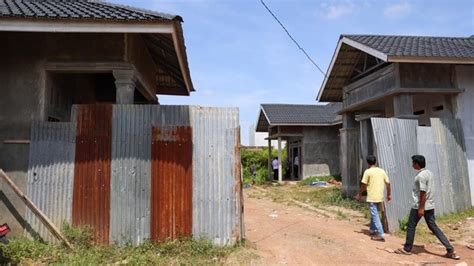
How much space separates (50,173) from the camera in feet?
19.2

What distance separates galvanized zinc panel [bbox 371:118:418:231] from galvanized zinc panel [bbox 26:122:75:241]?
5.86 m

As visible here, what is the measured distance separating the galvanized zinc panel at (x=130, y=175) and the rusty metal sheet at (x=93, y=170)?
0.09 meters

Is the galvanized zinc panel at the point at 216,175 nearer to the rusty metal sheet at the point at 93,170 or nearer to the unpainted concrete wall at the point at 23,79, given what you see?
the rusty metal sheet at the point at 93,170

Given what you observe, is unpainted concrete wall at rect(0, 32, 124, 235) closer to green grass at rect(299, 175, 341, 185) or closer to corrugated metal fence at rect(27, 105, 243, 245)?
corrugated metal fence at rect(27, 105, 243, 245)

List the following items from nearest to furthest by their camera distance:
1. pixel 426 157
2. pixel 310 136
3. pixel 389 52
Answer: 1. pixel 426 157
2. pixel 389 52
3. pixel 310 136

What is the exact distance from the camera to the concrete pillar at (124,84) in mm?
6316

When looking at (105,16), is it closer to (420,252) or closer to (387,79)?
(420,252)

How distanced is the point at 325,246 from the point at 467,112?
222 inches

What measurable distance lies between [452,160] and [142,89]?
7.40m

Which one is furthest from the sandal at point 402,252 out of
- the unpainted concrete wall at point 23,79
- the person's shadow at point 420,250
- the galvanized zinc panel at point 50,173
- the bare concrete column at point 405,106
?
the unpainted concrete wall at point 23,79

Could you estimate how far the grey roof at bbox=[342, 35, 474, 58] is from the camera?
8.78 metres

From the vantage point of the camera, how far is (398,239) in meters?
7.22

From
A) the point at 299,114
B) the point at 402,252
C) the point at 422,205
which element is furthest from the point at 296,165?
the point at 422,205

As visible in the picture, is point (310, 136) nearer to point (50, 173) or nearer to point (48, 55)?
point (48, 55)
